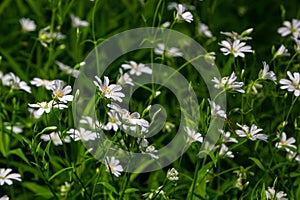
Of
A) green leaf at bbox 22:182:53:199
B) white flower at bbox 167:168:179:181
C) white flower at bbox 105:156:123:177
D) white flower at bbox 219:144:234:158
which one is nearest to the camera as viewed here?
white flower at bbox 167:168:179:181

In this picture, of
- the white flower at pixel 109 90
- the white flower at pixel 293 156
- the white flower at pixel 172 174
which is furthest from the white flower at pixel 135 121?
the white flower at pixel 293 156

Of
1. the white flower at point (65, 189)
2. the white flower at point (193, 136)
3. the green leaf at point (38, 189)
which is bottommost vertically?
the green leaf at point (38, 189)

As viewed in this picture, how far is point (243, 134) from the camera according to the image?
1936 mm

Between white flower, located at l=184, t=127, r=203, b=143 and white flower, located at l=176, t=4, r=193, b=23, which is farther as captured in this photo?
white flower, located at l=176, t=4, r=193, b=23

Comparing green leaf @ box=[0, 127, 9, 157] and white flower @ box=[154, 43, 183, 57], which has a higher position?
white flower @ box=[154, 43, 183, 57]

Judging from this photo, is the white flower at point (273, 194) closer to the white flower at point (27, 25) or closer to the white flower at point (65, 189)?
the white flower at point (65, 189)

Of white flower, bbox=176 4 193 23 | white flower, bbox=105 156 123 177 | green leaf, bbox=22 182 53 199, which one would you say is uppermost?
white flower, bbox=176 4 193 23

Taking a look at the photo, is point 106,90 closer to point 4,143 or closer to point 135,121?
point 135,121

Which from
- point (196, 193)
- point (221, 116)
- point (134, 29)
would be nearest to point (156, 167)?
point (196, 193)

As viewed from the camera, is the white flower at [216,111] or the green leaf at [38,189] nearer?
the white flower at [216,111]

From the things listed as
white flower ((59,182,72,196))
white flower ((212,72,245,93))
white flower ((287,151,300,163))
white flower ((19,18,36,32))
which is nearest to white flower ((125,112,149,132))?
white flower ((212,72,245,93))

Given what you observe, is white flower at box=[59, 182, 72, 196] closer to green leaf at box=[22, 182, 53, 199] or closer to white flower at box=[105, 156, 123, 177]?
green leaf at box=[22, 182, 53, 199]

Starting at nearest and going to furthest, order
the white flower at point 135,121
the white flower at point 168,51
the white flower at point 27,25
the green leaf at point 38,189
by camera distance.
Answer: the white flower at point 135,121
the green leaf at point 38,189
the white flower at point 168,51
the white flower at point 27,25

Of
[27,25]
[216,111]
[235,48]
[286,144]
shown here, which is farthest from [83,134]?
[27,25]
